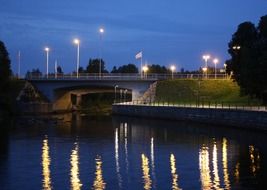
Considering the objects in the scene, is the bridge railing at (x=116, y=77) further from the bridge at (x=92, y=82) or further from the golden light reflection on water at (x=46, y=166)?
the golden light reflection on water at (x=46, y=166)

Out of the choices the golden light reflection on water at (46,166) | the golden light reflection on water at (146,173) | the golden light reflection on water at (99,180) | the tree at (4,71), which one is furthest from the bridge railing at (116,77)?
the golden light reflection on water at (99,180)

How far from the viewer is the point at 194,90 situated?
404 feet

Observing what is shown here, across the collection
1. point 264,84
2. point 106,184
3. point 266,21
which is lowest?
point 106,184

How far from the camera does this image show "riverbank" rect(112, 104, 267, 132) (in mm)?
67688

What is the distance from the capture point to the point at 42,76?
447 feet

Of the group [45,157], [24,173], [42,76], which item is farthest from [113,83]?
[24,173]

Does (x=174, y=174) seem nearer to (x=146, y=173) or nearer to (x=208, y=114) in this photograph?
(x=146, y=173)

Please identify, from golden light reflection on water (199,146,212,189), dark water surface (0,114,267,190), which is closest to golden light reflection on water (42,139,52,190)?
dark water surface (0,114,267,190)

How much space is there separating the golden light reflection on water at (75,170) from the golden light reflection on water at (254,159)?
11.9m

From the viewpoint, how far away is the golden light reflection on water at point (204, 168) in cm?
3522

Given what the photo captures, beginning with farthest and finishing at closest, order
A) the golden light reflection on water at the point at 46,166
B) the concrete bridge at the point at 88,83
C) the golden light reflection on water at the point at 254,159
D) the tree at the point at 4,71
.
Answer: the concrete bridge at the point at 88,83 < the tree at the point at 4,71 < the golden light reflection on water at the point at 254,159 < the golden light reflection on water at the point at 46,166

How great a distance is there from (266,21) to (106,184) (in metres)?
53.3

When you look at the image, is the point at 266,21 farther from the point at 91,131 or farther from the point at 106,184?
the point at 106,184

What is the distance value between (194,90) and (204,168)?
271 ft
